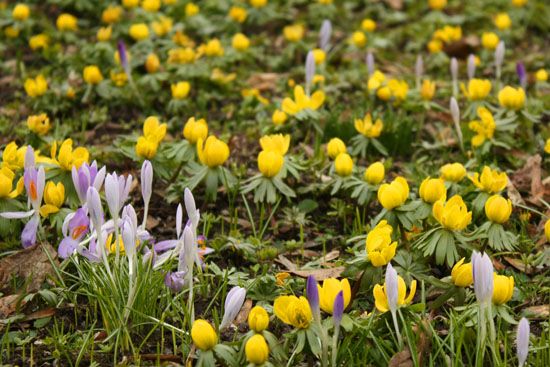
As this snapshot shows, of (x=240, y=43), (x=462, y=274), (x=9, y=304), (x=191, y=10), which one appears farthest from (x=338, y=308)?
(x=191, y=10)

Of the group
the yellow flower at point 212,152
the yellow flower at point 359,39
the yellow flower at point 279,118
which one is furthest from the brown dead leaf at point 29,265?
the yellow flower at point 359,39

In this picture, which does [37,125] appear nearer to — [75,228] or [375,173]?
[75,228]

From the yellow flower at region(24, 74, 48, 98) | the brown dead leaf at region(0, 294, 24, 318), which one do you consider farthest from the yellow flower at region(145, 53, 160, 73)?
the brown dead leaf at region(0, 294, 24, 318)

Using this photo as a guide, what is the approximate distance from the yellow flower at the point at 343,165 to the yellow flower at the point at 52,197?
112 cm

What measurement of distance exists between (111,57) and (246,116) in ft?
3.09

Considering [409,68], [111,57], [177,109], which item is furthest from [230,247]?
[409,68]

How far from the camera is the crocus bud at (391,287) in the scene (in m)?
2.35

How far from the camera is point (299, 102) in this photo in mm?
3963

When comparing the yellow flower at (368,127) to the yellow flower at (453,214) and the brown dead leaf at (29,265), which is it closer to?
the yellow flower at (453,214)

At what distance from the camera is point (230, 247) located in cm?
324

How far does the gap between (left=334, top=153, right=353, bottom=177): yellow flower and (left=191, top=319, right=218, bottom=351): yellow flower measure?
4.10ft

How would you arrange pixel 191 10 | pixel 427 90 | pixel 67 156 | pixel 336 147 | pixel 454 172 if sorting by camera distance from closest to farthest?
pixel 67 156
pixel 454 172
pixel 336 147
pixel 427 90
pixel 191 10

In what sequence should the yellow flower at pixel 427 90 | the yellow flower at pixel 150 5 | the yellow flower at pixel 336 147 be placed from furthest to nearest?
the yellow flower at pixel 150 5 → the yellow flower at pixel 427 90 → the yellow flower at pixel 336 147

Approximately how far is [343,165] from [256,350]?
1.30 metres
